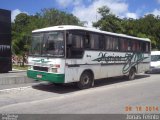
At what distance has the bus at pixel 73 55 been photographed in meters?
12.5

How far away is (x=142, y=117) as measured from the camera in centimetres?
830

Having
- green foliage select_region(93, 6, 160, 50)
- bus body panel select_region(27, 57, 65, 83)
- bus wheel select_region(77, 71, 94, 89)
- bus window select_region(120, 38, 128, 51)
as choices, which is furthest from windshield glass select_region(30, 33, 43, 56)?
green foliage select_region(93, 6, 160, 50)

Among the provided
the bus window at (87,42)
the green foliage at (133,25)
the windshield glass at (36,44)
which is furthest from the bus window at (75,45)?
the green foliage at (133,25)

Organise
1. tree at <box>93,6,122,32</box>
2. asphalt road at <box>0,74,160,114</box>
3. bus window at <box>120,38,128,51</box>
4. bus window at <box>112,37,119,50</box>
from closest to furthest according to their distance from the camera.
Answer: asphalt road at <box>0,74,160,114</box>, bus window at <box>112,37,119,50</box>, bus window at <box>120,38,128,51</box>, tree at <box>93,6,122,32</box>

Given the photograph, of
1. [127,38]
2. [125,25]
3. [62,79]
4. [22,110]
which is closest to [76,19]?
[125,25]

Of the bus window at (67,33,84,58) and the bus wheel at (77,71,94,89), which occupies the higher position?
the bus window at (67,33,84,58)

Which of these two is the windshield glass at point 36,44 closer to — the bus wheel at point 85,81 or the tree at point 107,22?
the bus wheel at point 85,81

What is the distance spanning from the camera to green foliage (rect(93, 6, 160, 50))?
1414 inches

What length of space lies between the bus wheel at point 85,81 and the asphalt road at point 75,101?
391mm

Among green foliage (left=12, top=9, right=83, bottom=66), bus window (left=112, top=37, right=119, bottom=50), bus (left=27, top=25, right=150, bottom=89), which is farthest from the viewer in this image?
green foliage (left=12, top=9, right=83, bottom=66)

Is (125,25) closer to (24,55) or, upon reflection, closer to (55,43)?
(24,55)

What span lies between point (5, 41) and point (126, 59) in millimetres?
9447

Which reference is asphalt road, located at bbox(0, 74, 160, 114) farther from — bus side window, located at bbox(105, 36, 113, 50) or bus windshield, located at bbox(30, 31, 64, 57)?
bus side window, located at bbox(105, 36, 113, 50)

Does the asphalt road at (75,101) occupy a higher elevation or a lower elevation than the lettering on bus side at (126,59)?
lower
